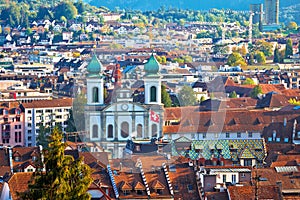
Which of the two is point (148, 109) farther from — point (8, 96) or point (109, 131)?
point (8, 96)

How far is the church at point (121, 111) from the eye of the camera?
39281mm

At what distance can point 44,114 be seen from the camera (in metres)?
55.6

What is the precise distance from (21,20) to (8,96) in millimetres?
88008

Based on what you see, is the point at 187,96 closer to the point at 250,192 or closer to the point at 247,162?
the point at 247,162

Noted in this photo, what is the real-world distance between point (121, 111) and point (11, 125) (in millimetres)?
13112

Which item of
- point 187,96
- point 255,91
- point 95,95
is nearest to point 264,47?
point 255,91

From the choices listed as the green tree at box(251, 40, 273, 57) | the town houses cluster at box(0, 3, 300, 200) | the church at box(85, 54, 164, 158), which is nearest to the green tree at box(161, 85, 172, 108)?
the town houses cluster at box(0, 3, 300, 200)

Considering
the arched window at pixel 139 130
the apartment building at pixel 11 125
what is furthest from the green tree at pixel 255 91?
the arched window at pixel 139 130

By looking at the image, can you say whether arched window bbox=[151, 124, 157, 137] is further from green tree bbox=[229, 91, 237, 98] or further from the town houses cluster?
green tree bbox=[229, 91, 237, 98]

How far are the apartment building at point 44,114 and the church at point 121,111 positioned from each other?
37.6 feet

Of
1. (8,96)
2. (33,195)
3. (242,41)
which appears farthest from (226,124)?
(242,41)

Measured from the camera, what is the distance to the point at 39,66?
9431 cm

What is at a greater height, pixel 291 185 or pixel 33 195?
pixel 33 195

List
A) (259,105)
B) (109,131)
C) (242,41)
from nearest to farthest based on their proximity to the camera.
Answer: (109,131)
(259,105)
(242,41)
